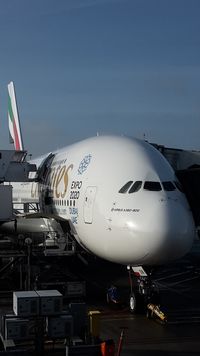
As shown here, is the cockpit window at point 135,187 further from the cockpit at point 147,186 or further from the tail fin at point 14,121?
the tail fin at point 14,121

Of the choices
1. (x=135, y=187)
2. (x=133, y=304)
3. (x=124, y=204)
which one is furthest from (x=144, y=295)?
(x=135, y=187)

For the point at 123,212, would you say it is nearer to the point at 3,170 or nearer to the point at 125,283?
the point at 125,283

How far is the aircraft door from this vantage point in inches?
605

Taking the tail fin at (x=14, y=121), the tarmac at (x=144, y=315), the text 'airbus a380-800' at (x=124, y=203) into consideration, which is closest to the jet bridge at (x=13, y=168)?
the text 'airbus a380-800' at (x=124, y=203)

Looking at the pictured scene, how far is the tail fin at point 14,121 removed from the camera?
3644 cm

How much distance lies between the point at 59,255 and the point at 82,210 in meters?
1.91

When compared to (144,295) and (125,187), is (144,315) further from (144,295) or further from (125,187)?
(125,187)

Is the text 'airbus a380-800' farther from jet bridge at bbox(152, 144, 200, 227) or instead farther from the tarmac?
jet bridge at bbox(152, 144, 200, 227)

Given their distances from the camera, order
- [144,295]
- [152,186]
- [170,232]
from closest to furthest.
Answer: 1. [170,232]
2. [152,186]
3. [144,295]

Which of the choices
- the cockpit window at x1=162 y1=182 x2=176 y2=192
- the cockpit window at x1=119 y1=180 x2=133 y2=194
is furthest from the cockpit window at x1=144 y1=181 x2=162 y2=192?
the cockpit window at x1=119 y1=180 x2=133 y2=194

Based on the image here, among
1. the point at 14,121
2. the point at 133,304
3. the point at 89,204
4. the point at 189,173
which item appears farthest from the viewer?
the point at 14,121

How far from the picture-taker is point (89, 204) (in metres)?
15.5

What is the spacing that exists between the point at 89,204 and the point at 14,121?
23.0m

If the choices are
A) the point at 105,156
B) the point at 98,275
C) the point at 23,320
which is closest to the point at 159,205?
the point at 105,156
